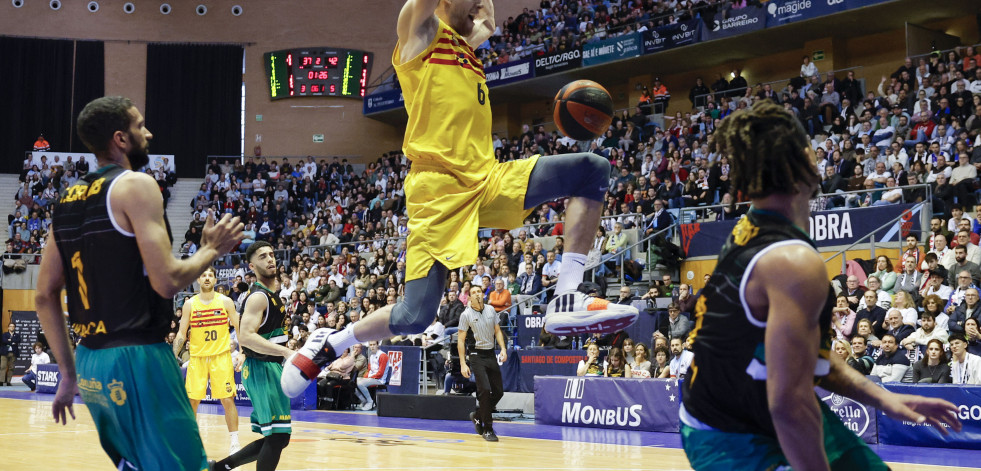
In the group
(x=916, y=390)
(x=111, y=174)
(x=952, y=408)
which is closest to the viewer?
(x=952, y=408)

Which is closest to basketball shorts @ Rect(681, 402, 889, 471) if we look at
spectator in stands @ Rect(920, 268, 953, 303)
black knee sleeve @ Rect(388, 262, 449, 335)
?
black knee sleeve @ Rect(388, 262, 449, 335)

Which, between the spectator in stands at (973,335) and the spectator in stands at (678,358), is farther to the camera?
the spectator in stands at (678,358)

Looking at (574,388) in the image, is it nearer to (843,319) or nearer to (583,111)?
(843,319)

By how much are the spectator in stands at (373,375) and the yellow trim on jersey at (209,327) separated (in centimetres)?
576

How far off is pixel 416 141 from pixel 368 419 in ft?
35.7

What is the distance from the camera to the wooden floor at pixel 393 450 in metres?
9.38

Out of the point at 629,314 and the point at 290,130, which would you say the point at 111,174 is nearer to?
the point at 629,314

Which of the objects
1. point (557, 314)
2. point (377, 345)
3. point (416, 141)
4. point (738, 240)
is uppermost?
point (416, 141)

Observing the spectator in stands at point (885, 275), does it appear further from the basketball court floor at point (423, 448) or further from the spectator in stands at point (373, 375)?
the spectator in stands at point (373, 375)

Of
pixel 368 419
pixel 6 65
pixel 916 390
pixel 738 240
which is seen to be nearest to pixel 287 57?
pixel 6 65

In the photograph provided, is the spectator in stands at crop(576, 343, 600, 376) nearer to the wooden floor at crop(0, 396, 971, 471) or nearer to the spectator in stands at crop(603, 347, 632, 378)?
the spectator in stands at crop(603, 347, 632, 378)

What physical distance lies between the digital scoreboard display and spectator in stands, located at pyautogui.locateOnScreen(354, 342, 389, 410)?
18.4 metres

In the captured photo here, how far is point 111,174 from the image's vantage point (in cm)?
368

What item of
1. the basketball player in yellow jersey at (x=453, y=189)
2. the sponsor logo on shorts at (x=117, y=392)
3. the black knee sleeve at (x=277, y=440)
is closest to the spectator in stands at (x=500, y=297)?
the black knee sleeve at (x=277, y=440)
